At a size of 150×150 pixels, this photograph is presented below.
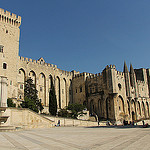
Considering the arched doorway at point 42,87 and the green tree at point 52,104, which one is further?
the arched doorway at point 42,87

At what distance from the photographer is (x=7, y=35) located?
3453cm

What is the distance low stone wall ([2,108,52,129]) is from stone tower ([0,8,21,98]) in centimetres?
971

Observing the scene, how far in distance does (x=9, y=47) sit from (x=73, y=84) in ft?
69.1

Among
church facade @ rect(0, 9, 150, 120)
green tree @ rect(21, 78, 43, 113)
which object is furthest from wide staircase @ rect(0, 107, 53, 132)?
green tree @ rect(21, 78, 43, 113)

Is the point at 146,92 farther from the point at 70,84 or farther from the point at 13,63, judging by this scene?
the point at 13,63

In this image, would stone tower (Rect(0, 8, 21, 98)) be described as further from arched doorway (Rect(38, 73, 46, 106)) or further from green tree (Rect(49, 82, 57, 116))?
arched doorway (Rect(38, 73, 46, 106))

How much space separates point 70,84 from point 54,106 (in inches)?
500

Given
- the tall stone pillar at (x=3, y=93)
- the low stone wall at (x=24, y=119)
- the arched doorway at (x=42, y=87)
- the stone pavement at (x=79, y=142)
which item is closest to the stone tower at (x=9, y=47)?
the arched doorway at (x=42, y=87)

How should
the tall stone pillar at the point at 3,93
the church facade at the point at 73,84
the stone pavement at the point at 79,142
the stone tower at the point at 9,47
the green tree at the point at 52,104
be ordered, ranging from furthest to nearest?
the green tree at the point at 52,104 → the church facade at the point at 73,84 → the stone tower at the point at 9,47 → the tall stone pillar at the point at 3,93 → the stone pavement at the point at 79,142

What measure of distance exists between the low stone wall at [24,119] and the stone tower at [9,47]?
31.9 feet

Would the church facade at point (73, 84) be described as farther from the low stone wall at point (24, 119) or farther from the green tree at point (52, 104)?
the low stone wall at point (24, 119)

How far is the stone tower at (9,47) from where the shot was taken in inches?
1275

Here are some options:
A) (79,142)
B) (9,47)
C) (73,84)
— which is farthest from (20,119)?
(73,84)

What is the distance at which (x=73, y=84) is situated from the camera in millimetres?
49938
